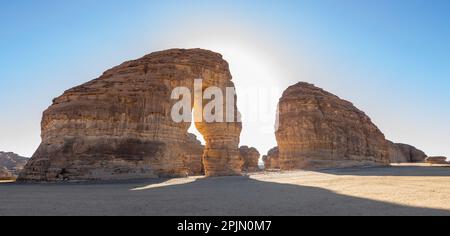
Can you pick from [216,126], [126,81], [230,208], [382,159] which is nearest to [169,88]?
[126,81]

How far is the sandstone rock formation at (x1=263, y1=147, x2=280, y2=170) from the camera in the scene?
62122 millimetres

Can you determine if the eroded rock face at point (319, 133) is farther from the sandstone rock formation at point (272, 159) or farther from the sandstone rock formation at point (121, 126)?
the sandstone rock formation at point (272, 159)

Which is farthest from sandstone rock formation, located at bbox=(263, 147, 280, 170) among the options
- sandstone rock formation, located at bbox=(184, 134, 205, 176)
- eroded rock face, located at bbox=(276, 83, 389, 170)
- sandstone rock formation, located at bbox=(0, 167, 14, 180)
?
sandstone rock formation, located at bbox=(0, 167, 14, 180)

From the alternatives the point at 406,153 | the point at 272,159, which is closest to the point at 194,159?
the point at 272,159

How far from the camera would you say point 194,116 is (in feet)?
97.0

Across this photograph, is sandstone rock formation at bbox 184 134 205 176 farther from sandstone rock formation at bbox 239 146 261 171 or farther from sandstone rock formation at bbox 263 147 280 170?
sandstone rock formation at bbox 263 147 280 170

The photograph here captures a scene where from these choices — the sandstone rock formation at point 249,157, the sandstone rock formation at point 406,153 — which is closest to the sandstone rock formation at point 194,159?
the sandstone rock formation at point 249,157

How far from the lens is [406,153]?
7531 cm

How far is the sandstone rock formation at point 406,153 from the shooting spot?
7171 centimetres

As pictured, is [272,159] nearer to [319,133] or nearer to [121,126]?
[319,133]

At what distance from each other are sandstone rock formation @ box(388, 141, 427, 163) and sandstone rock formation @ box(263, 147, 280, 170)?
25.2 meters

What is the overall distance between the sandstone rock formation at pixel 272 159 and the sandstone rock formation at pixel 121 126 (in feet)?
116

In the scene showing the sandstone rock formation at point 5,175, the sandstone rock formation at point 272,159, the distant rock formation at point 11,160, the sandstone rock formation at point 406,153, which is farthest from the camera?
the distant rock formation at point 11,160

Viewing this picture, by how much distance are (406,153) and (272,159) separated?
3306 centimetres
